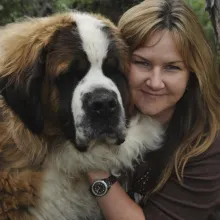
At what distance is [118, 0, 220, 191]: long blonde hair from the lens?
272 centimetres

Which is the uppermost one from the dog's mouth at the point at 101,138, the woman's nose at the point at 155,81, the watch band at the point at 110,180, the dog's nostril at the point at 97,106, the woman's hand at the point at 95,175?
the dog's nostril at the point at 97,106

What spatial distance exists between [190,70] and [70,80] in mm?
780

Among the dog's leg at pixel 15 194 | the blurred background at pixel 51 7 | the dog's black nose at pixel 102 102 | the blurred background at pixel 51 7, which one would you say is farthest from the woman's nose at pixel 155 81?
the blurred background at pixel 51 7

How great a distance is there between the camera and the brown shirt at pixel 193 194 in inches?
106

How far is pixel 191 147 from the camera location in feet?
9.15

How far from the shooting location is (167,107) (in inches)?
114

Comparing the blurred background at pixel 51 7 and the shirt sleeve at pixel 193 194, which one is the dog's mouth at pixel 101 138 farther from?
the blurred background at pixel 51 7

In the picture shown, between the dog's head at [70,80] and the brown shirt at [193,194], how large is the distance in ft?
1.55

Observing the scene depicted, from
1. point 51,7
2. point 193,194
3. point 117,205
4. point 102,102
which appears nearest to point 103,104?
point 102,102

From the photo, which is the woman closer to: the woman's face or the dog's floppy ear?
the woman's face

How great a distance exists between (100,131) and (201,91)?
745 millimetres

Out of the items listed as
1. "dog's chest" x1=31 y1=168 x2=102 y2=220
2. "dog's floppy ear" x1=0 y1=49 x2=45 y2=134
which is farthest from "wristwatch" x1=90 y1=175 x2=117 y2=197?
"dog's floppy ear" x1=0 y1=49 x2=45 y2=134

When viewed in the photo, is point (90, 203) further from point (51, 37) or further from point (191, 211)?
point (51, 37)

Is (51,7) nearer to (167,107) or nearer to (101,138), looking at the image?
(167,107)
